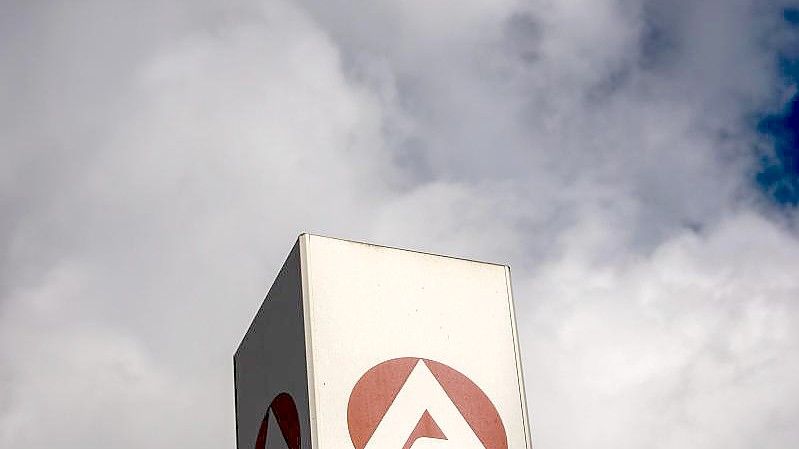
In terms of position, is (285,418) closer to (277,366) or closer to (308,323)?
(277,366)

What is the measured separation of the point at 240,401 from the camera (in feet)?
54.9

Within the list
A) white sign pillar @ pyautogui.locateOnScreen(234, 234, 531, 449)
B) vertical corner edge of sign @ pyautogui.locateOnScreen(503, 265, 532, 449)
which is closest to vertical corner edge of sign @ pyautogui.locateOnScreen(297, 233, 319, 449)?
white sign pillar @ pyautogui.locateOnScreen(234, 234, 531, 449)

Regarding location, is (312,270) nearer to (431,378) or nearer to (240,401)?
(431,378)

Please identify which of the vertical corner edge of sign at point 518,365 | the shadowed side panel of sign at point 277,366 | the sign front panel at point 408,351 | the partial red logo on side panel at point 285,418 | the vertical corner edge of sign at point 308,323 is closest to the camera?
the vertical corner edge of sign at point 308,323

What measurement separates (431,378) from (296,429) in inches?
56.9

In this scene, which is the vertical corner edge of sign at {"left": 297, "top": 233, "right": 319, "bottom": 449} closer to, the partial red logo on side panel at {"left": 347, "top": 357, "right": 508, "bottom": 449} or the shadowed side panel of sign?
the shadowed side panel of sign

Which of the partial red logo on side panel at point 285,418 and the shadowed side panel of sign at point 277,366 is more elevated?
the shadowed side panel of sign at point 277,366

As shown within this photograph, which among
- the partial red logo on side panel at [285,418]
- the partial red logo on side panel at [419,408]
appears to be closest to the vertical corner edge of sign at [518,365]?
the partial red logo on side panel at [419,408]

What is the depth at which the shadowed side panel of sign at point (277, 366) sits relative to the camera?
1337 centimetres

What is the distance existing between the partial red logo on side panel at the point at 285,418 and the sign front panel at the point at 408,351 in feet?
2.54

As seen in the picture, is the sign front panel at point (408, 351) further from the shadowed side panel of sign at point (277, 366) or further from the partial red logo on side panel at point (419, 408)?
the shadowed side panel of sign at point (277, 366)

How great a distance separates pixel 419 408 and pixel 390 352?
24.7 inches

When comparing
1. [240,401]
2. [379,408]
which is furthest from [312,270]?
[240,401]

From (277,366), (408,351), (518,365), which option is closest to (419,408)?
(408,351)
